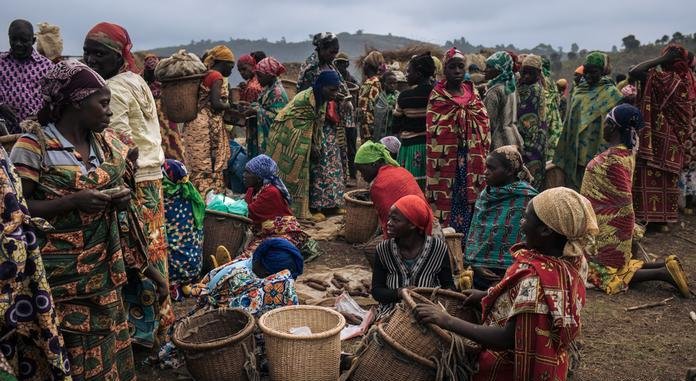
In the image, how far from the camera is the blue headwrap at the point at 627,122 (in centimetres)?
540

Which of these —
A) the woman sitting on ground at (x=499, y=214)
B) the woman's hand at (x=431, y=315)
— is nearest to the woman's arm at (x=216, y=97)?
the woman sitting on ground at (x=499, y=214)

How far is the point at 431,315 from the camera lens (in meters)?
2.96

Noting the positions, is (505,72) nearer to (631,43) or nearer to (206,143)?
(206,143)

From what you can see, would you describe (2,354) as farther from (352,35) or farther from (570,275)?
(352,35)

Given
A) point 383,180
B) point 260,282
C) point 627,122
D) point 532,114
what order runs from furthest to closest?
1. point 532,114
2. point 627,122
3. point 383,180
4. point 260,282

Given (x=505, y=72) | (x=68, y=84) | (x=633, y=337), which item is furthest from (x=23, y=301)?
(x=505, y=72)

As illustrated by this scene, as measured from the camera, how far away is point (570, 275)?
9.11ft

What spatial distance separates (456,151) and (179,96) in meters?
3.16

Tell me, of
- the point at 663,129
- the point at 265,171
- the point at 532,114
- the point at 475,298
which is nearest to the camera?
the point at 475,298

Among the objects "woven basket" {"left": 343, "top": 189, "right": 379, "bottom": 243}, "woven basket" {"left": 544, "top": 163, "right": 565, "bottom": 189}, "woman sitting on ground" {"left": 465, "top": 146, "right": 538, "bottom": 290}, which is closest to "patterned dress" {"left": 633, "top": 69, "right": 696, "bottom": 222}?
"woven basket" {"left": 544, "top": 163, "right": 565, "bottom": 189}

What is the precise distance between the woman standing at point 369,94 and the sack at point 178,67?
11.7 ft

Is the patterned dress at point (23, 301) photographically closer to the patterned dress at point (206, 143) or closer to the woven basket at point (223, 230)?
the woven basket at point (223, 230)

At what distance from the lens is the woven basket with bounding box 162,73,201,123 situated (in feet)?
21.7

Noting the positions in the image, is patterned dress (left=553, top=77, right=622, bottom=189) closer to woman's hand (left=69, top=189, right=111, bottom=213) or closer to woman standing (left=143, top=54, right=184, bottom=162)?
woman standing (left=143, top=54, right=184, bottom=162)
